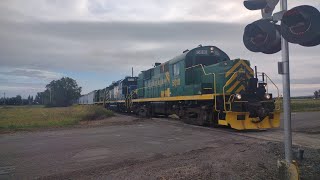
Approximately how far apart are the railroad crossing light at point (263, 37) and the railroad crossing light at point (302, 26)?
1.43 ft

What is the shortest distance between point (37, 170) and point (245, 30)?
221 inches

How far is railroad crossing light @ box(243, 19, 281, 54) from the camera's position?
5.96m

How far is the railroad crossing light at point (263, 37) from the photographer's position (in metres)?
5.96

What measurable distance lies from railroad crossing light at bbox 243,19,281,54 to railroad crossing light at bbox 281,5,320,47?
0.44m

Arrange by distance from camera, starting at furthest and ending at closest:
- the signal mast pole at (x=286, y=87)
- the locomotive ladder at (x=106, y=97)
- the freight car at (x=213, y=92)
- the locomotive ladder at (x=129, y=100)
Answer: the locomotive ladder at (x=106, y=97) → the locomotive ladder at (x=129, y=100) → the freight car at (x=213, y=92) → the signal mast pole at (x=286, y=87)

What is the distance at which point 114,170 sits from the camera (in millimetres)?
7871

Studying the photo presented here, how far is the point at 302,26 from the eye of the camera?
5230 millimetres

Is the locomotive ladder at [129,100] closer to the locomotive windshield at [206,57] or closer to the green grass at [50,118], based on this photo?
the green grass at [50,118]

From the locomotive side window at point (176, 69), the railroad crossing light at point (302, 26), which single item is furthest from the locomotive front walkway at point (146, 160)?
the locomotive side window at point (176, 69)

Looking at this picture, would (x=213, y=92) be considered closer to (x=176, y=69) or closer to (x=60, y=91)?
(x=176, y=69)

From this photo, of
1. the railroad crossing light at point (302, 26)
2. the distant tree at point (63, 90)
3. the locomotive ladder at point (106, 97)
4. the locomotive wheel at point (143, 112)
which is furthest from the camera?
the distant tree at point (63, 90)

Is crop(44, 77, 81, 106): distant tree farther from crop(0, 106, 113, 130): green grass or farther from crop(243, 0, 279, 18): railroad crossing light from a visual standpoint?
crop(243, 0, 279, 18): railroad crossing light

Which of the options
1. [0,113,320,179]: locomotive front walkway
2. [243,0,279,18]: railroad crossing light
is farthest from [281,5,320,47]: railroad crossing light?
[0,113,320,179]: locomotive front walkway

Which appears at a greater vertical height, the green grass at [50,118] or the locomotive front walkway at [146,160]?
the green grass at [50,118]
